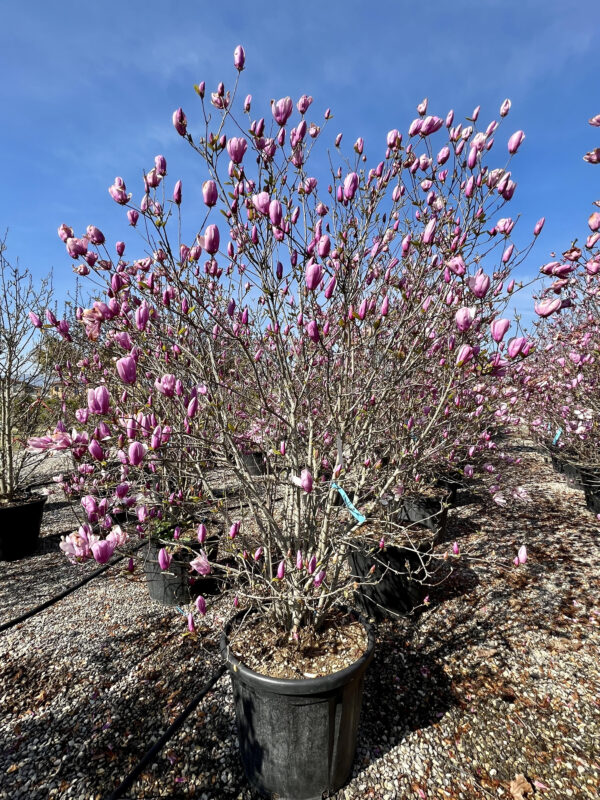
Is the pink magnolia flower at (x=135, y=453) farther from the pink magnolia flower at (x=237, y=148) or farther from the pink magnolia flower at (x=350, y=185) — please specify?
the pink magnolia flower at (x=350, y=185)

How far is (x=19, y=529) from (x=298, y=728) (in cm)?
457

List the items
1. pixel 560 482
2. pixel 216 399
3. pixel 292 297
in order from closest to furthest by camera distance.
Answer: pixel 216 399 < pixel 292 297 < pixel 560 482

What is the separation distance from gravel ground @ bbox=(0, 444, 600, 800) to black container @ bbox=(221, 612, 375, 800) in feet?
0.51

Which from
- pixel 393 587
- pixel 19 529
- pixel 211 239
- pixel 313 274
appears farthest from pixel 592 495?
pixel 19 529

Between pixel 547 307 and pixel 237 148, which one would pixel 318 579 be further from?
pixel 237 148

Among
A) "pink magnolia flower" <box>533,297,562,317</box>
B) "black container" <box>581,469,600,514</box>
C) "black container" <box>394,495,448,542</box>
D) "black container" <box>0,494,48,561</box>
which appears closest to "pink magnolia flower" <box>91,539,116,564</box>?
"pink magnolia flower" <box>533,297,562,317</box>

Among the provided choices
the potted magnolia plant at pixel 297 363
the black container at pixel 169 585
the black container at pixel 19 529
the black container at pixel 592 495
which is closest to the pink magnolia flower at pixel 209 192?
the potted magnolia plant at pixel 297 363

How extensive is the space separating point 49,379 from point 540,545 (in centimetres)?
700

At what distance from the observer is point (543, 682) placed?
254 centimetres

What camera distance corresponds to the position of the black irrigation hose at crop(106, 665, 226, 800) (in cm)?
185

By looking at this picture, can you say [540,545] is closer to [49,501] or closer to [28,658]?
[28,658]

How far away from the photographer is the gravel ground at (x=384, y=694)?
6.53 feet

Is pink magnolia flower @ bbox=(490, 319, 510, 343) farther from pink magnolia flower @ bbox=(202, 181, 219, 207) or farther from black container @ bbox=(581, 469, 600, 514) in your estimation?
black container @ bbox=(581, 469, 600, 514)

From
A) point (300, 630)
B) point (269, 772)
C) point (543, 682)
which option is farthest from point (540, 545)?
point (269, 772)
